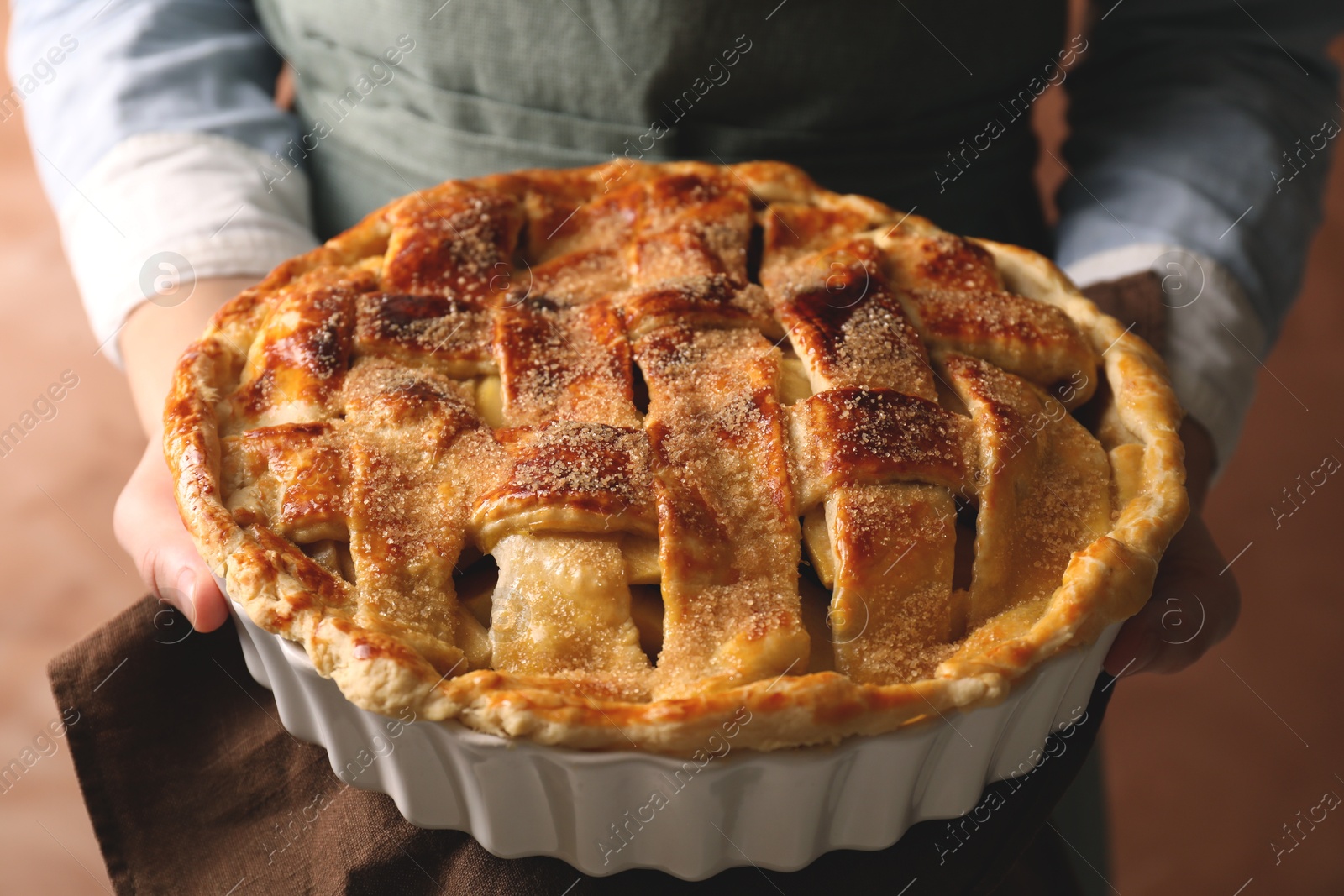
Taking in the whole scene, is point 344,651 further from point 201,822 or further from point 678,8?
point 678,8

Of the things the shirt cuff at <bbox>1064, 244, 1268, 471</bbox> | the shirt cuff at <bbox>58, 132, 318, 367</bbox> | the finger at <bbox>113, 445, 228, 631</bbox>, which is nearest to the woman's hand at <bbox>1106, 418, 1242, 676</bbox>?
the shirt cuff at <bbox>1064, 244, 1268, 471</bbox>

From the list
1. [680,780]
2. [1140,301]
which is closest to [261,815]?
[680,780]

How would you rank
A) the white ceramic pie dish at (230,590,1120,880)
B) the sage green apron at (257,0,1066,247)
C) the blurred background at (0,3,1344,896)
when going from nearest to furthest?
1. the white ceramic pie dish at (230,590,1120,880)
2. the sage green apron at (257,0,1066,247)
3. the blurred background at (0,3,1344,896)

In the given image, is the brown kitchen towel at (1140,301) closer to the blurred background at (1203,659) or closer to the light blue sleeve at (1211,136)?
the light blue sleeve at (1211,136)

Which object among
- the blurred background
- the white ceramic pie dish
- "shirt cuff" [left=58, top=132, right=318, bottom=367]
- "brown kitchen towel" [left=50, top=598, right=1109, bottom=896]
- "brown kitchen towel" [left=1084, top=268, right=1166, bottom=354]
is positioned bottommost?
the blurred background

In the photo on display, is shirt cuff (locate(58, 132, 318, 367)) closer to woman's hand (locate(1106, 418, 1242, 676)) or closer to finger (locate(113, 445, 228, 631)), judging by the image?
finger (locate(113, 445, 228, 631))

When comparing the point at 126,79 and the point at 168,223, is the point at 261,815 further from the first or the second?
the point at 126,79
